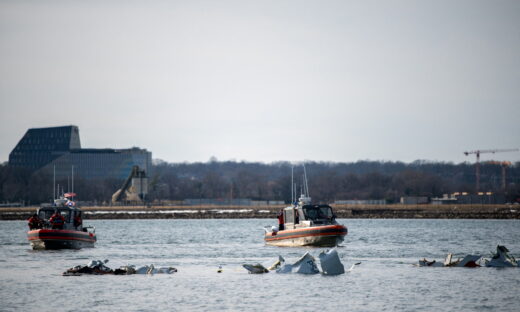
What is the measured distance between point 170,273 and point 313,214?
22.6 meters

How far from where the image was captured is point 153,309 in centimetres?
3541

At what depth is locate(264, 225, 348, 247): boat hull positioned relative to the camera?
6425 cm

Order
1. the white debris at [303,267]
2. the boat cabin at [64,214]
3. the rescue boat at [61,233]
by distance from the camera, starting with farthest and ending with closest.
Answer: the boat cabin at [64,214], the rescue boat at [61,233], the white debris at [303,267]

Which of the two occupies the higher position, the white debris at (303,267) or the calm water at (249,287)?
the white debris at (303,267)

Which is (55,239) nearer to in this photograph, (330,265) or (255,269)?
(255,269)

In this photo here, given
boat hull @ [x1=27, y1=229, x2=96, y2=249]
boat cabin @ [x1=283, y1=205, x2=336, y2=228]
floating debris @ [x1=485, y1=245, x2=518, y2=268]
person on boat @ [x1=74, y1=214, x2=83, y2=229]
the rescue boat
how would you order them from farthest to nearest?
person on boat @ [x1=74, y1=214, x2=83, y2=229] → boat cabin @ [x1=283, y1=205, x2=336, y2=228] → the rescue boat → boat hull @ [x1=27, y1=229, x2=96, y2=249] → floating debris @ [x1=485, y1=245, x2=518, y2=268]

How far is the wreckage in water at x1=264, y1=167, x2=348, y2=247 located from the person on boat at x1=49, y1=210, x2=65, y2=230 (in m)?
17.7

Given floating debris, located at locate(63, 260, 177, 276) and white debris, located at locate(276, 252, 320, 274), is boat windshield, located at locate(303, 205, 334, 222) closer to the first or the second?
white debris, located at locate(276, 252, 320, 274)

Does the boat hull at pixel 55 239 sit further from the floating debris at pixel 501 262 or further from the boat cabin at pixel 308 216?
the floating debris at pixel 501 262

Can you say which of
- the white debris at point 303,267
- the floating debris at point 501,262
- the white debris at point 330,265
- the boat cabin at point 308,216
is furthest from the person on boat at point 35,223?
the floating debris at point 501,262

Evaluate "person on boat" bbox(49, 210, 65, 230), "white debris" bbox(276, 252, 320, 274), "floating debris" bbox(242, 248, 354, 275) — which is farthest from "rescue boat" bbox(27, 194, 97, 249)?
"white debris" bbox(276, 252, 320, 274)

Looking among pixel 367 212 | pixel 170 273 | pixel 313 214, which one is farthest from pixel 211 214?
pixel 170 273

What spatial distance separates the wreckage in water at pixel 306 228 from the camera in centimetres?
6444

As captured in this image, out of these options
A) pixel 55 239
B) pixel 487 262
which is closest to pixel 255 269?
pixel 487 262
